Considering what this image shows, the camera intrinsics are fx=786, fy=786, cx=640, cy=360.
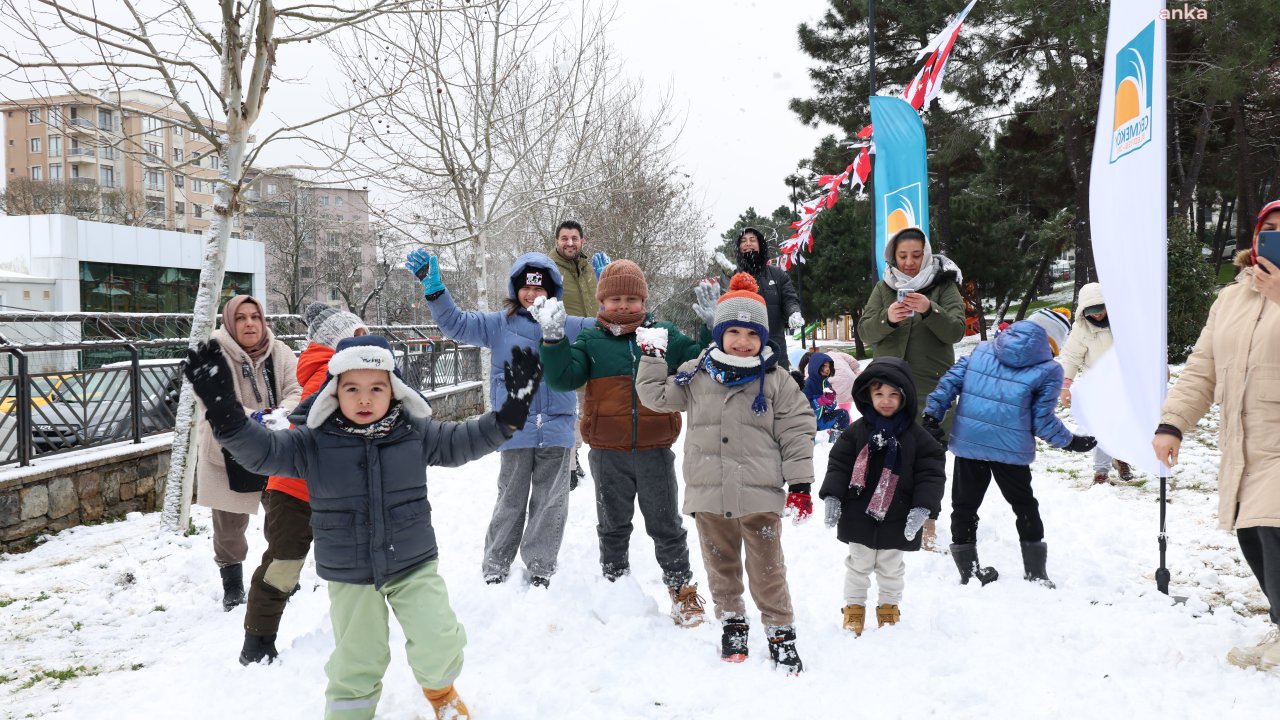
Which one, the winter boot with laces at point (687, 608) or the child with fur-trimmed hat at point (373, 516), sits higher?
the child with fur-trimmed hat at point (373, 516)

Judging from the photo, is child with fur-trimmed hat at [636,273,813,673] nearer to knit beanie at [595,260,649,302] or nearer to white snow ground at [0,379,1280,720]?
white snow ground at [0,379,1280,720]

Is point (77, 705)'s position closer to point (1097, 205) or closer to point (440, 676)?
point (440, 676)

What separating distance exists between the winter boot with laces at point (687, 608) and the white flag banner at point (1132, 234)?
2497 millimetres

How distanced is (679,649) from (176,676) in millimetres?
2381

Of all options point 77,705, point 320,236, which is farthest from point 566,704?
point 320,236

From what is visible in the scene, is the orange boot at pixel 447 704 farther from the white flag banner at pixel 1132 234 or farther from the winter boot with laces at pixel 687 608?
the white flag banner at pixel 1132 234

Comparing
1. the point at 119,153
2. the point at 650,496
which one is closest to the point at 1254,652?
the point at 650,496

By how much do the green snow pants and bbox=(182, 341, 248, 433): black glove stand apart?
2.62 feet

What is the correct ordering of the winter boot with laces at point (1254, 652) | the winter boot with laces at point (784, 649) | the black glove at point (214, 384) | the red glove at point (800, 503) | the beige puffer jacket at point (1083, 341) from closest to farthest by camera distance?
1. the black glove at point (214, 384)
2. the winter boot with laces at point (1254, 652)
3. the winter boot with laces at point (784, 649)
4. the red glove at point (800, 503)
5. the beige puffer jacket at point (1083, 341)

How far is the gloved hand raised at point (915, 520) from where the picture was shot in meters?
3.76

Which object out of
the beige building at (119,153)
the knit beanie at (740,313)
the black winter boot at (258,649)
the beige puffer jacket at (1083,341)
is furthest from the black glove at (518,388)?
the beige puffer jacket at (1083,341)

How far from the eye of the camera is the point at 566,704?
10.3 ft

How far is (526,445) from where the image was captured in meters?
4.47

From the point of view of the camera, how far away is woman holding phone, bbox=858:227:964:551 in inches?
Result: 197
